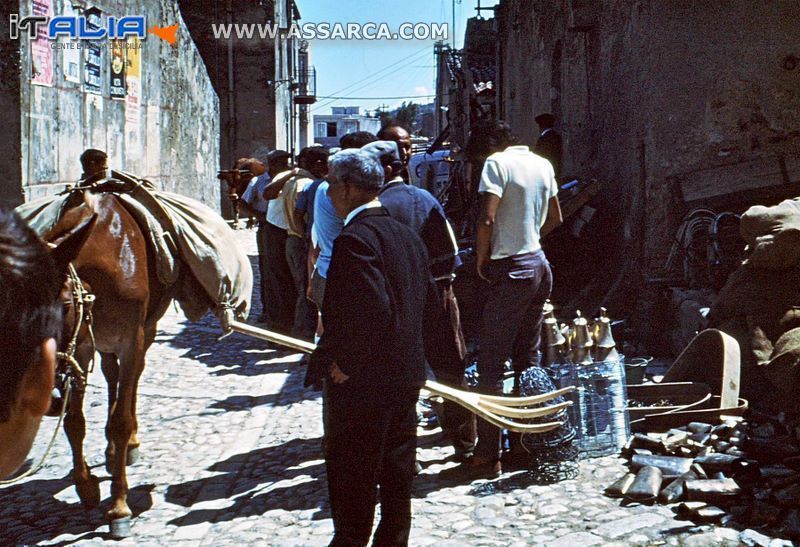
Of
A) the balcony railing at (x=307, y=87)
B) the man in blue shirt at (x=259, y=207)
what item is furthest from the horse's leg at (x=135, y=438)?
the balcony railing at (x=307, y=87)

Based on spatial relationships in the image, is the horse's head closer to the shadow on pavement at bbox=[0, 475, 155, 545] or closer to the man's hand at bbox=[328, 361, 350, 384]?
the man's hand at bbox=[328, 361, 350, 384]

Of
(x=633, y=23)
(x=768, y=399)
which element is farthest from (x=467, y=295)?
(x=768, y=399)

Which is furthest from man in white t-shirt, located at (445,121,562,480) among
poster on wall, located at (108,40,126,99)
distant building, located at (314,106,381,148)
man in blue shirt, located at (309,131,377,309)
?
distant building, located at (314,106,381,148)

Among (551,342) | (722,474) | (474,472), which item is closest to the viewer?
(722,474)

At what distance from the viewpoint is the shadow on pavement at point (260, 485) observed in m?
5.75

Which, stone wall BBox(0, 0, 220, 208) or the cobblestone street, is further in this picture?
stone wall BBox(0, 0, 220, 208)

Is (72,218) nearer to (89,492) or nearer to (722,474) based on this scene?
(89,492)

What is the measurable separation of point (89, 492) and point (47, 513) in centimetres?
27

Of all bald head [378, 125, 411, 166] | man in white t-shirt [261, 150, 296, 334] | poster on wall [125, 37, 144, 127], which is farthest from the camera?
poster on wall [125, 37, 144, 127]

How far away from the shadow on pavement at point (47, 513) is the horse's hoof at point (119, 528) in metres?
0.06

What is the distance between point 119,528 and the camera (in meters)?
5.32

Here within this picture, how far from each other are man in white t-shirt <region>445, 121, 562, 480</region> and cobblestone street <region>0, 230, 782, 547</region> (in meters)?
0.31

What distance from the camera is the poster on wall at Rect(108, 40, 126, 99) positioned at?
47.0 feet

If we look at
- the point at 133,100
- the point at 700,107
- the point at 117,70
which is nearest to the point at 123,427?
the point at 700,107
